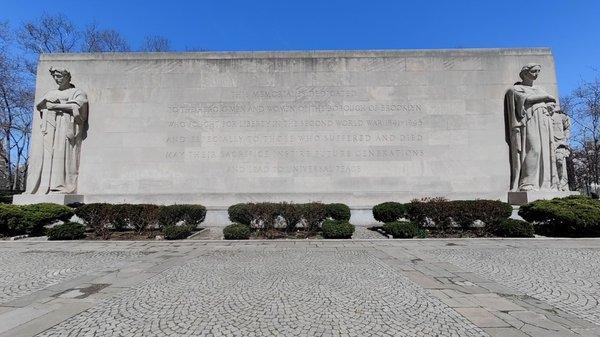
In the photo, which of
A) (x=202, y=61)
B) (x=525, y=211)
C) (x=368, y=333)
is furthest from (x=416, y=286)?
(x=202, y=61)

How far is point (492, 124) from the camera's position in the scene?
17453mm

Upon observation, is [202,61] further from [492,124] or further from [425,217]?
[492,124]

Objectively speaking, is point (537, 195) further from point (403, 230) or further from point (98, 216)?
point (98, 216)

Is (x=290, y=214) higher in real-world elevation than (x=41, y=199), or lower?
lower

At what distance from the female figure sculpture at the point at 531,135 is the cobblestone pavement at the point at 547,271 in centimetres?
722

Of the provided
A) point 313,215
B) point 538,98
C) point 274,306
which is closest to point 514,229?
point 313,215

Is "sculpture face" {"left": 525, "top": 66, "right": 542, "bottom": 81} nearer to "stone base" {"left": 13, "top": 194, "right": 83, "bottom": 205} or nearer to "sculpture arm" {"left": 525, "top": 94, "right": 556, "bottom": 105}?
"sculpture arm" {"left": 525, "top": 94, "right": 556, "bottom": 105}

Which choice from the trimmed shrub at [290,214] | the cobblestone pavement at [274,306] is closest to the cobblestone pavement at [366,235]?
the trimmed shrub at [290,214]

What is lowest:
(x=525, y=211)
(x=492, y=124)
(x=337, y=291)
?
(x=337, y=291)

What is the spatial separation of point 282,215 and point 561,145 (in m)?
13.2

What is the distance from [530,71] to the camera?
1655 centimetres

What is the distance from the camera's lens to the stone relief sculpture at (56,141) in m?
16.6

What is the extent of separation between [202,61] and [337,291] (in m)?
15.3

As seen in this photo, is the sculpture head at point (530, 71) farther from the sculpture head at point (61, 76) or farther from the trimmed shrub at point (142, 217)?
the sculpture head at point (61, 76)
